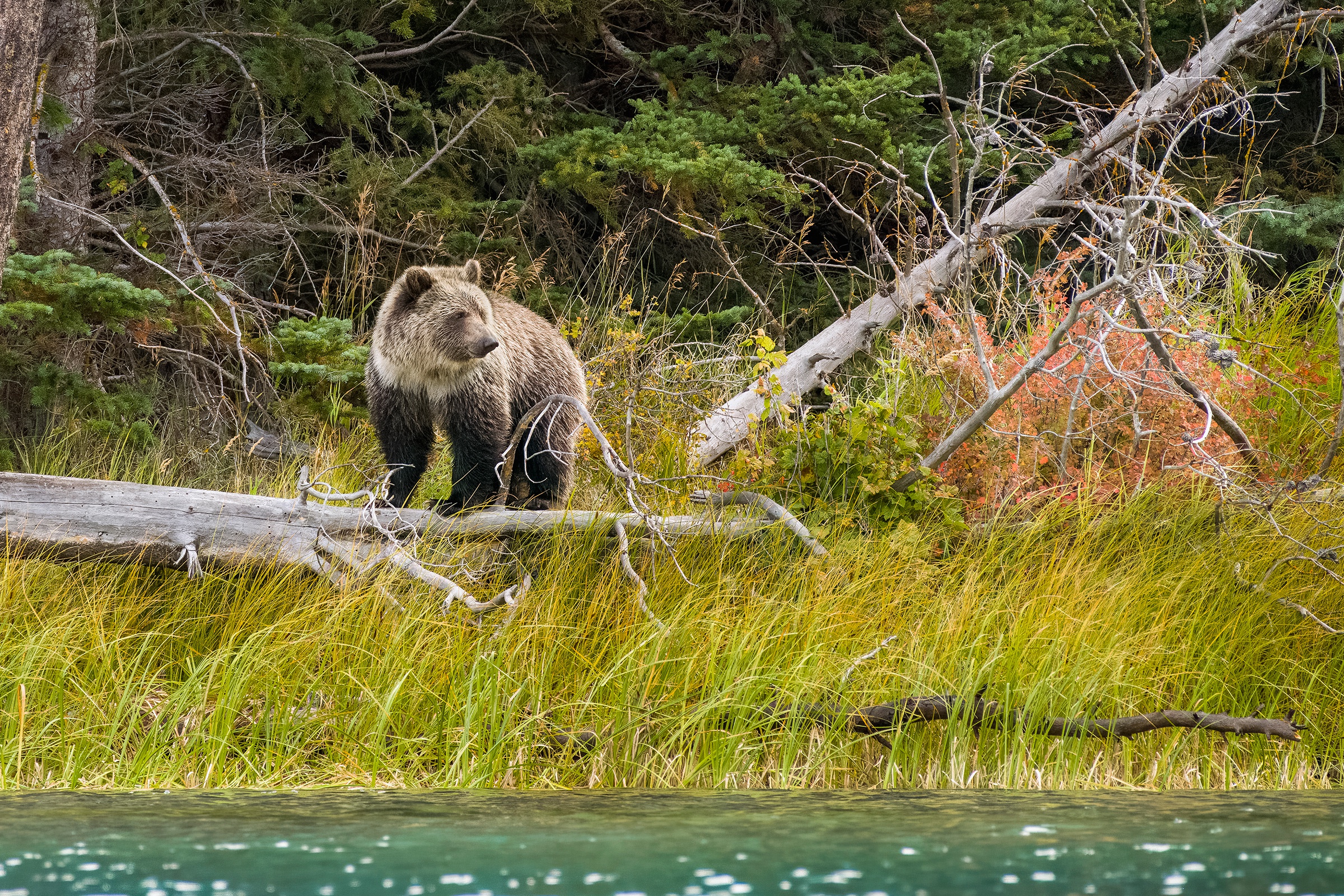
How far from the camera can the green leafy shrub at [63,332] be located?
5.95 metres

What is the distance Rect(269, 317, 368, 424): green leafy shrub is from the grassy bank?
2.13 m

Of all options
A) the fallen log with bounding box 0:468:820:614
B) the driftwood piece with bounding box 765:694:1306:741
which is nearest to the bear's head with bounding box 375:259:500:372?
the fallen log with bounding box 0:468:820:614

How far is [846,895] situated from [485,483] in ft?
14.2

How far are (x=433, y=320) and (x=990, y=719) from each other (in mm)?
3065

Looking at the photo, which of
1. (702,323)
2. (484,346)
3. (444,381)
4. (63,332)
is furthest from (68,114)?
(702,323)

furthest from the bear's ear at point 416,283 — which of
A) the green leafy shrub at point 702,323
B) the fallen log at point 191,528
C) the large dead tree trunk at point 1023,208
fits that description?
the green leafy shrub at point 702,323

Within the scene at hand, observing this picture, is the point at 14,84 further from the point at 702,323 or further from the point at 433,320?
the point at 702,323

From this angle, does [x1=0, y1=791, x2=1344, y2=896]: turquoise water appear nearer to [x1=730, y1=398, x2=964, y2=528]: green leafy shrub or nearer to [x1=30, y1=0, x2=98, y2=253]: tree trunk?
[x1=730, y1=398, x2=964, y2=528]: green leafy shrub

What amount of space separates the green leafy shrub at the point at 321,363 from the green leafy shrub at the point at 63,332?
2.22 ft

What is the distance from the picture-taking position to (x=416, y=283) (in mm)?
5582

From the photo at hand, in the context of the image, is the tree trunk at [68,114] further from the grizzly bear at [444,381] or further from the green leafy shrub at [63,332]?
the grizzly bear at [444,381]

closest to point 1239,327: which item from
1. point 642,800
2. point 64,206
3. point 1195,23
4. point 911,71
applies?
point 911,71

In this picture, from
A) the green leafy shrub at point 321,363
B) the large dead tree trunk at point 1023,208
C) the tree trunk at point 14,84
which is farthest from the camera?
the large dead tree trunk at point 1023,208

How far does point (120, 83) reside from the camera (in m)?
8.95
